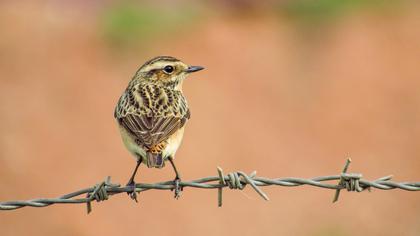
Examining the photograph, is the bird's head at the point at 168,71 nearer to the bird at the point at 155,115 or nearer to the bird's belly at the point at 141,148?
the bird at the point at 155,115

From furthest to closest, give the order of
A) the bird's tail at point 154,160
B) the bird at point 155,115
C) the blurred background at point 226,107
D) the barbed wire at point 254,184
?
the blurred background at point 226,107 < the bird at point 155,115 < the bird's tail at point 154,160 < the barbed wire at point 254,184

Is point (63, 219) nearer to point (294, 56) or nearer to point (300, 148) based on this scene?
point (300, 148)

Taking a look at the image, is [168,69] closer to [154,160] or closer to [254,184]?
[154,160]

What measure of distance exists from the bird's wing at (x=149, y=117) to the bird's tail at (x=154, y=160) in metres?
0.09

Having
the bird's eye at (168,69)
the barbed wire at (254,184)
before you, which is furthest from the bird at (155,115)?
the barbed wire at (254,184)

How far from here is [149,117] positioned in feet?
31.7

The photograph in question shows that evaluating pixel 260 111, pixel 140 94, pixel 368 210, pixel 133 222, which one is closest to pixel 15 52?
pixel 260 111

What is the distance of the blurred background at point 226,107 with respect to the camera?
18.7m

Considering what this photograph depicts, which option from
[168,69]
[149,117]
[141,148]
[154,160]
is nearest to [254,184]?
[154,160]

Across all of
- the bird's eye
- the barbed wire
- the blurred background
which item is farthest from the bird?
the blurred background

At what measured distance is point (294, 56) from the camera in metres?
24.5

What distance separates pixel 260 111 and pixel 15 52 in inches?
240

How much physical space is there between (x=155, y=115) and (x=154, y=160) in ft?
2.58

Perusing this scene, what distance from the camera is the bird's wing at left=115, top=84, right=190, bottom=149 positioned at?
30.5 ft
